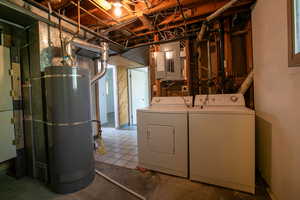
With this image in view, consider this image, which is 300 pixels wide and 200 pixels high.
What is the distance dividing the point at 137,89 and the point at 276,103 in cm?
410

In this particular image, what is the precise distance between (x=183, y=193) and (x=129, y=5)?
8.86ft

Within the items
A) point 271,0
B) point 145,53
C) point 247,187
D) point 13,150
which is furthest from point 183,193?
point 145,53

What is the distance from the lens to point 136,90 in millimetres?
4949

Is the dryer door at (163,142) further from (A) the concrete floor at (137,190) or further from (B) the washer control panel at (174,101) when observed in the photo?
(B) the washer control panel at (174,101)

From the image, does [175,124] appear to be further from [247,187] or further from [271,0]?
[271,0]

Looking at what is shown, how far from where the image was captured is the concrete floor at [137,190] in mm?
1507

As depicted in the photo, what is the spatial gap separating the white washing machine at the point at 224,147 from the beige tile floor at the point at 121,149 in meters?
1.09

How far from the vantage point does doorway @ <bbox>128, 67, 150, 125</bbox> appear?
4.70 m

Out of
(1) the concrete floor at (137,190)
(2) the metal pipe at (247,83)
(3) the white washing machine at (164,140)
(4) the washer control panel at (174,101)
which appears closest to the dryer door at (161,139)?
(3) the white washing machine at (164,140)

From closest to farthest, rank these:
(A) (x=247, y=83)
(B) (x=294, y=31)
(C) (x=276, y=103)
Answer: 1. (B) (x=294, y=31)
2. (C) (x=276, y=103)
3. (A) (x=247, y=83)

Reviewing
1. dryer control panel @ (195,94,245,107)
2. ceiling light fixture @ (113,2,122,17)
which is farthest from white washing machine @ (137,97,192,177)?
ceiling light fixture @ (113,2,122,17)

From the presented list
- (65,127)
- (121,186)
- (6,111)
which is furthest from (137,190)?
(6,111)

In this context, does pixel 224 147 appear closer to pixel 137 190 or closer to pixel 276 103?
pixel 276 103

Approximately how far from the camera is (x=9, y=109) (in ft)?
6.15
